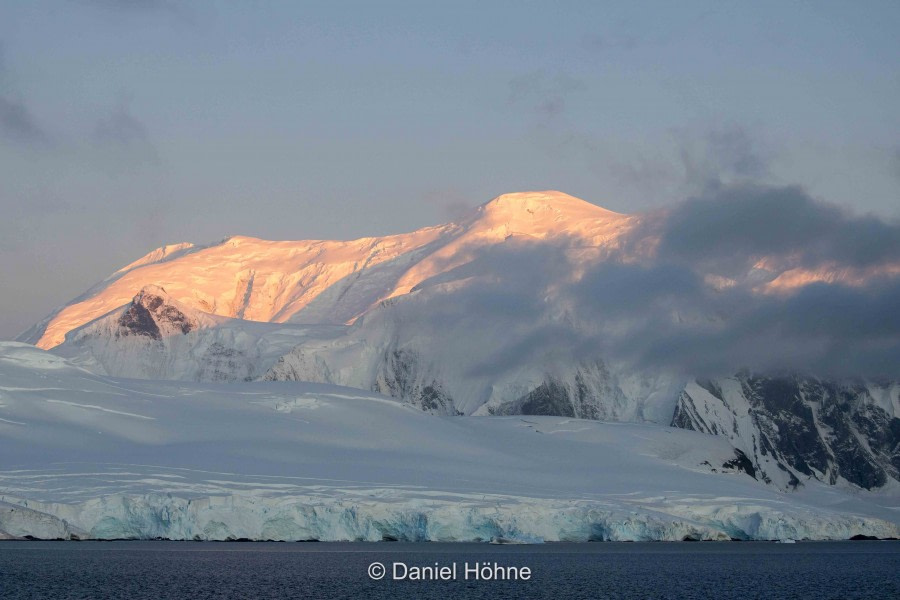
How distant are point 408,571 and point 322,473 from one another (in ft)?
137

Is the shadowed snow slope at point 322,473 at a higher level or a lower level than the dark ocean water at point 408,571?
higher

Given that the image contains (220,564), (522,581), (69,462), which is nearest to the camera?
(522,581)

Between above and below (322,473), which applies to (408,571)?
below

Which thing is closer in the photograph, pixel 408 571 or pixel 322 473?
pixel 408 571

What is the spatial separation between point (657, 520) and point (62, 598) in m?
66.2

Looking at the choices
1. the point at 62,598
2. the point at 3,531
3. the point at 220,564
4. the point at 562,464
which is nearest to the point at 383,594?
the point at 62,598

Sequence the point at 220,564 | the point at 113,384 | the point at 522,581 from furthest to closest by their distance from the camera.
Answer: the point at 113,384 < the point at 220,564 < the point at 522,581

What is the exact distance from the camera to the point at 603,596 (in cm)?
7106

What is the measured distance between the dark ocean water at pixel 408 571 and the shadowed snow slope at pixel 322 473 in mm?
2390

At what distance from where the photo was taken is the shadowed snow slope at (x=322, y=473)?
108m

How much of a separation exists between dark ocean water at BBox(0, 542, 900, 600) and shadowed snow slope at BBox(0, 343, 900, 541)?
2390mm

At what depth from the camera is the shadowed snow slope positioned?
107812 millimetres

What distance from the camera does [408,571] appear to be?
8644cm

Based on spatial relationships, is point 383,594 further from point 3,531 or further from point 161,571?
point 3,531
